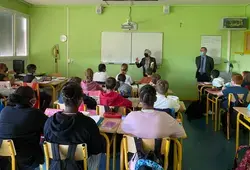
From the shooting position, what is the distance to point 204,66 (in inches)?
309

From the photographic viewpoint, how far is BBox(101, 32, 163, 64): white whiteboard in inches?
332

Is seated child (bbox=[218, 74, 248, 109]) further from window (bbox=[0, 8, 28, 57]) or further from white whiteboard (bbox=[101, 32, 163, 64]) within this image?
window (bbox=[0, 8, 28, 57])

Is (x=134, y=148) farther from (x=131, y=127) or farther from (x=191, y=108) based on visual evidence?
(x=191, y=108)

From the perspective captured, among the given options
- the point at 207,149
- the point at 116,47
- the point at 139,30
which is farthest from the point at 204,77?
the point at 207,149

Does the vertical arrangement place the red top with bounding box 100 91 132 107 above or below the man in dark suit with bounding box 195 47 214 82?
below

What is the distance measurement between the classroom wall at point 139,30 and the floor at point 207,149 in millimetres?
3196

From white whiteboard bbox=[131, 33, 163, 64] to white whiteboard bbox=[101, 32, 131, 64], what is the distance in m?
0.18

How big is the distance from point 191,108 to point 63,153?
483 cm

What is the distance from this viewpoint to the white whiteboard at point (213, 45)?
8297 mm

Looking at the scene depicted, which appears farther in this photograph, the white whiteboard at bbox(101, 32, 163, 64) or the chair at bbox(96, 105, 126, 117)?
the white whiteboard at bbox(101, 32, 163, 64)

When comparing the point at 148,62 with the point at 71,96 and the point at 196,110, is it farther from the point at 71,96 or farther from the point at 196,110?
the point at 71,96

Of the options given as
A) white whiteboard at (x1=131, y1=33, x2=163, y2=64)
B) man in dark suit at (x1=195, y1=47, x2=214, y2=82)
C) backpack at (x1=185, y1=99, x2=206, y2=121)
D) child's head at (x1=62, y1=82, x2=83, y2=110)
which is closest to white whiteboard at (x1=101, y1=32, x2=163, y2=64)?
white whiteboard at (x1=131, y1=33, x2=163, y2=64)

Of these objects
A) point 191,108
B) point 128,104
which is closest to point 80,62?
point 191,108

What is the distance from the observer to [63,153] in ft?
6.93
